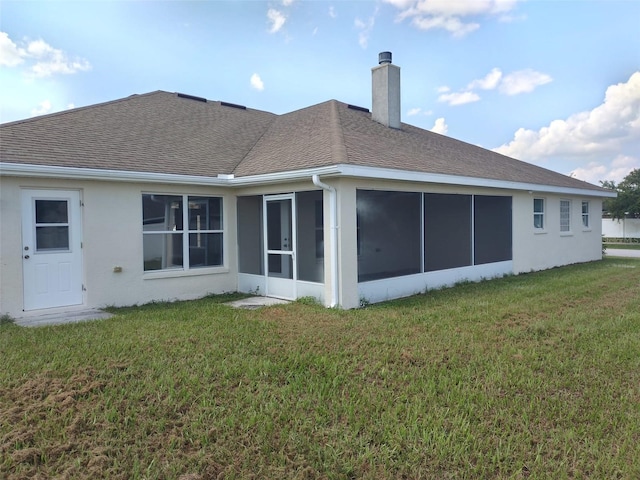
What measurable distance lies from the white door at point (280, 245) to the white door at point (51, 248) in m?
3.74

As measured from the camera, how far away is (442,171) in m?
10.5

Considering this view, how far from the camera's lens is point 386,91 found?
13.0 metres

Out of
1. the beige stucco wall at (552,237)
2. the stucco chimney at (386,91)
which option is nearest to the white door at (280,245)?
the stucco chimney at (386,91)

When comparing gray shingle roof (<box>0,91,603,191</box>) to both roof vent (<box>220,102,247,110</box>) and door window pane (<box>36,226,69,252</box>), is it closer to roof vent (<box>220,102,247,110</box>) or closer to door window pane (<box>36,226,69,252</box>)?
roof vent (<box>220,102,247,110</box>)

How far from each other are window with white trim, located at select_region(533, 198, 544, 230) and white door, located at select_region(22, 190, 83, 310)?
44.1 ft

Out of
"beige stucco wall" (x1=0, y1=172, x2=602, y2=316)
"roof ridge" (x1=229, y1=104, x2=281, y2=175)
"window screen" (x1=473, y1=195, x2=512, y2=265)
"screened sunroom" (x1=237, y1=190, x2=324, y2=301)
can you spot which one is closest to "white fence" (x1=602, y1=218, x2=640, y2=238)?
"window screen" (x1=473, y1=195, x2=512, y2=265)

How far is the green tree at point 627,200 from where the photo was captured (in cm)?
3331

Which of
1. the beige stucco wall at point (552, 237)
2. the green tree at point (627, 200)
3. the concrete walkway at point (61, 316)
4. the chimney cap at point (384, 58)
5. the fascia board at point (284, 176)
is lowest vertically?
the concrete walkway at point (61, 316)

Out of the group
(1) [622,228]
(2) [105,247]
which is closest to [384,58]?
(2) [105,247]

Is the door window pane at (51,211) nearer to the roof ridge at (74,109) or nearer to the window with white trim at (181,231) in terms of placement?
the window with white trim at (181,231)

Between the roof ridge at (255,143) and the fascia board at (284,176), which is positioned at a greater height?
the roof ridge at (255,143)

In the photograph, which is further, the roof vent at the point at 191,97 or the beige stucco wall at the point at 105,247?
the roof vent at the point at 191,97

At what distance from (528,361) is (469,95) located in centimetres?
1540

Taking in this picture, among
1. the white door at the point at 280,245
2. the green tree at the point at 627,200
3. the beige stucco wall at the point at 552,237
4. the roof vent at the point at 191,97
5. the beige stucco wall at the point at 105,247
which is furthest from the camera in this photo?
the green tree at the point at 627,200
